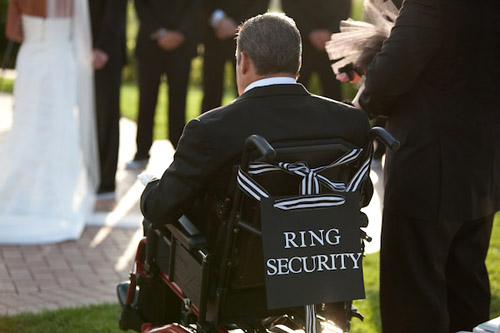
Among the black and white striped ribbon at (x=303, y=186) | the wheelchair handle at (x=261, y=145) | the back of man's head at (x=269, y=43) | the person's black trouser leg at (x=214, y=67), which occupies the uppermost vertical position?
the back of man's head at (x=269, y=43)

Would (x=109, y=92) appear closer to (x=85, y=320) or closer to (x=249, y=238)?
(x=85, y=320)

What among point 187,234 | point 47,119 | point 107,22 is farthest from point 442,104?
point 107,22

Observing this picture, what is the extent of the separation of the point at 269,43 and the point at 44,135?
3.59 meters

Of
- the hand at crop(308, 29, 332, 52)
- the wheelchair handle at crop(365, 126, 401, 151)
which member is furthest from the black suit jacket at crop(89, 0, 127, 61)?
the wheelchair handle at crop(365, 126, 401, 151)

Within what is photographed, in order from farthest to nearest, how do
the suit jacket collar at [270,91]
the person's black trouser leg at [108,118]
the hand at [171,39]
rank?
the hand at [171,39] < the person's black trouser leg at [108,118] < the suit jacket collar at [270,91]

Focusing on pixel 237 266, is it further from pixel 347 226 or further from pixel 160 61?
pixel 160 61

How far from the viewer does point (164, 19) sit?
830 cm

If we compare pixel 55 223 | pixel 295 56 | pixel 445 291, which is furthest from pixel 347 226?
pixel 55 223

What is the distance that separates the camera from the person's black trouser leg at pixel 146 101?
8.48 m

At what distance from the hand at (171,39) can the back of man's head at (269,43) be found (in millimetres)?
5172

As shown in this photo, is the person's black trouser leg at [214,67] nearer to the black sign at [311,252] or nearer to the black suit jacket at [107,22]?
the black suit jacket at [107,22]

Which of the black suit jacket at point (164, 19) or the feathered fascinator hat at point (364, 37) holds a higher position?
the feathered fascinator hat at point (364, 37)

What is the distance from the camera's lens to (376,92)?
3594 mm

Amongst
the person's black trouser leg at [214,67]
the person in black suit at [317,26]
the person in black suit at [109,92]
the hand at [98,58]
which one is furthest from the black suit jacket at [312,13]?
the hand at [98,58]
